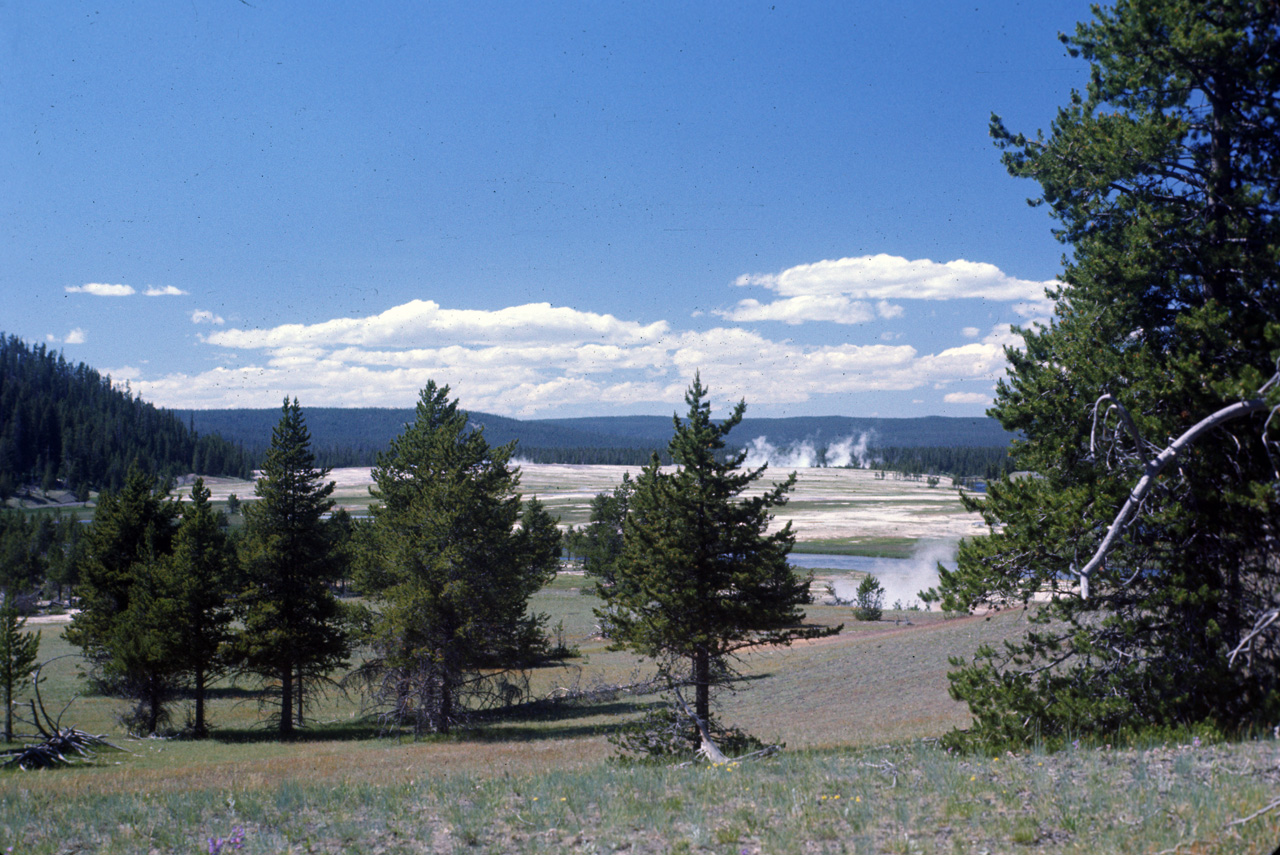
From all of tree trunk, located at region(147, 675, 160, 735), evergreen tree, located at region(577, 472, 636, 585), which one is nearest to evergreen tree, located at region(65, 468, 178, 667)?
tree trunk, located at region(147, 675, 160, 735)

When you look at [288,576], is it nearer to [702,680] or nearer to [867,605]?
[702,680]

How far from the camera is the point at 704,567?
22875 millimetres

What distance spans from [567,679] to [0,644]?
87.4 ft

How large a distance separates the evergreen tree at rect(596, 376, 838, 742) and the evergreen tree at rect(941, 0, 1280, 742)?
9434 mm

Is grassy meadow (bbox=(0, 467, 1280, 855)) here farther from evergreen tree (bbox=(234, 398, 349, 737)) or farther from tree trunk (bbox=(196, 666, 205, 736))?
tree trunk (bbox=(196, 666, 205, 736))

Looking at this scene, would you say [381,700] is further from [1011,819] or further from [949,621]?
[949,621]

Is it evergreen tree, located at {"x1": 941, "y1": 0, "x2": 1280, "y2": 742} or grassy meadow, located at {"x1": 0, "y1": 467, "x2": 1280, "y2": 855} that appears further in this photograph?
evergreen tree, located at {"x1": 941, "y1": 0, "x2": 1280, "y2": 742}

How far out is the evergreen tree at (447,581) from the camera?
2967cm

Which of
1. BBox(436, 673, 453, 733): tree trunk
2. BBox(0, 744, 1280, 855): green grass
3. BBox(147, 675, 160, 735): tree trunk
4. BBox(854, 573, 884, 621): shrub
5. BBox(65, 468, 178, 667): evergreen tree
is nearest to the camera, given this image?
BBox(0, 744, 1280, 855): green grass

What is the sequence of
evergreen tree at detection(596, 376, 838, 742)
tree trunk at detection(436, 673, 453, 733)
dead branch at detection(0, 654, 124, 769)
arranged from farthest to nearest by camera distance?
1. tree trunk at detection(436, 673, 453, 733)
2. dead branch at detection(0, 654, 124, 769)
3. evergreen tree at detection(596, 376, 838, 742)

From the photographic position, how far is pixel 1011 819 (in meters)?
7.32

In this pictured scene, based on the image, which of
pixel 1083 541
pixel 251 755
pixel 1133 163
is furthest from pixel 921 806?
pixel 251 755

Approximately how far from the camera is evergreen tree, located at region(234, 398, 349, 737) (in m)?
33.5

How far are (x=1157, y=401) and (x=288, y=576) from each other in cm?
3362
